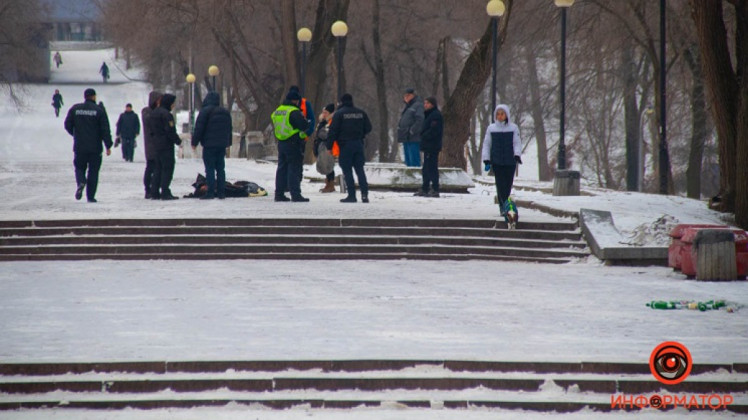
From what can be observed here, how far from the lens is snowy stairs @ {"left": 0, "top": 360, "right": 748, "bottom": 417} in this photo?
7.58 metres

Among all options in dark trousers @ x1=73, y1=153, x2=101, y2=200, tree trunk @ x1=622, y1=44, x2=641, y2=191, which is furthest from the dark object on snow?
tree trunk @ x1=622, y1=44, x2=641, y2=191

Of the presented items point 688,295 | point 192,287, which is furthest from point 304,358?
point 688,295

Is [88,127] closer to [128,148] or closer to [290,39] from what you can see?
[290,39]

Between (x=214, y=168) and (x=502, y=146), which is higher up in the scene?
(x=502, y=146)

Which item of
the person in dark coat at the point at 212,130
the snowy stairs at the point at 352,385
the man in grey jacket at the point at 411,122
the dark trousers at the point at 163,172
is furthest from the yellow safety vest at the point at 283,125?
the snowy stairs at the point at 352,385

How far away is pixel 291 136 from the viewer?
17188 millimetres

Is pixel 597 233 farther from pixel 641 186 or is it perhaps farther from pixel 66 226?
pixel 641 186

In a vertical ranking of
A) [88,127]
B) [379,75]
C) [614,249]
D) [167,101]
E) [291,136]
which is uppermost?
[379,75]

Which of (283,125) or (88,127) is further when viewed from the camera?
(283,125)

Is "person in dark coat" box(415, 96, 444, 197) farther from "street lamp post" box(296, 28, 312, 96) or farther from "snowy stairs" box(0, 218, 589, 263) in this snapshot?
"street lamp post" box(296, 28, 312, 96)

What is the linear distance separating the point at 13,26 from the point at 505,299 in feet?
138

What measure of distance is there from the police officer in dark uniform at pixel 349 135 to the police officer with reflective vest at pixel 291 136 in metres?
0.50

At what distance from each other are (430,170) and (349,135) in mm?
1945

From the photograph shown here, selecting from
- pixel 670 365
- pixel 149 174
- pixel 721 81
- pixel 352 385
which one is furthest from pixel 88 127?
pixel 670 365
